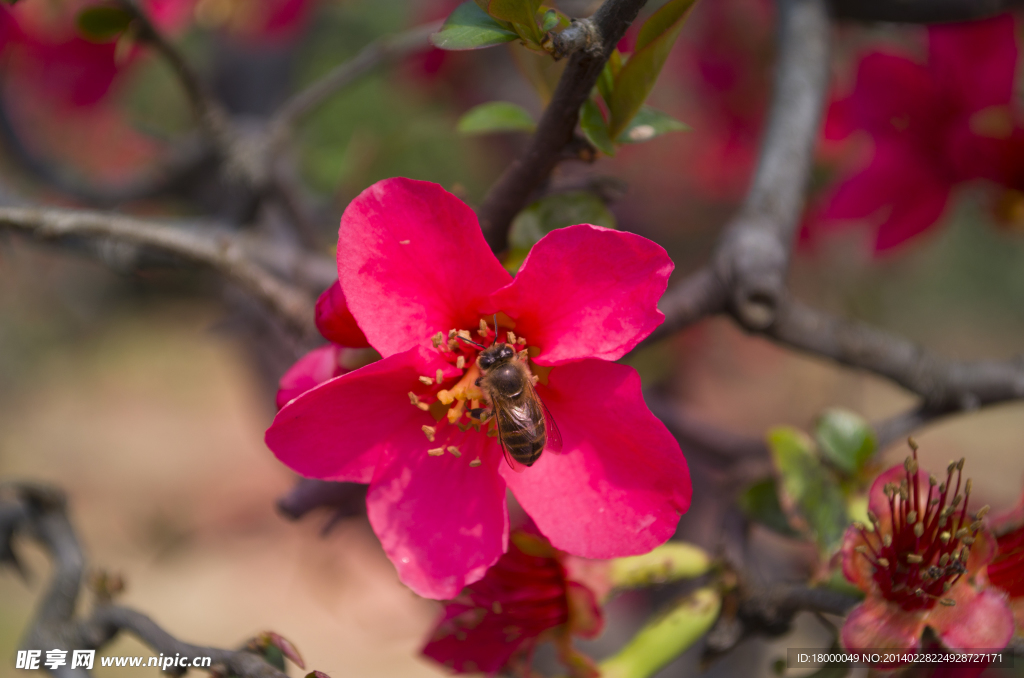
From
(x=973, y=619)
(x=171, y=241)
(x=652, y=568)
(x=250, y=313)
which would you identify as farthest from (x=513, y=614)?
(x=250, y=313)

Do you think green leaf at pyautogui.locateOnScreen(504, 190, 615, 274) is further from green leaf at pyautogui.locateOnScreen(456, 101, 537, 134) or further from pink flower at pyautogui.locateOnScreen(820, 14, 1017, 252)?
pink flower at pyautogui.locateOnScreen(820, 14, 1017, 252)

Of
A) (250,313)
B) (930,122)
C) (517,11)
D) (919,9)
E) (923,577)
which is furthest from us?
(250,313)

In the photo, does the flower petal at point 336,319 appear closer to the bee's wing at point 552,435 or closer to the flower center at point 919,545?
the bee's wing at point 552,435

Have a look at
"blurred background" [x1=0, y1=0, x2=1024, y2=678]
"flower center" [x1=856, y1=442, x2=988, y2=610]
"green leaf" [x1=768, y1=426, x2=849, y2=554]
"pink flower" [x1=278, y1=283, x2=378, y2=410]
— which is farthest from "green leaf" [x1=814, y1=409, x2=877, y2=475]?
"pink flower" [x1=278, y1=283, x2=378, y2=410]

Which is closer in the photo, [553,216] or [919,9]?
[553,216]

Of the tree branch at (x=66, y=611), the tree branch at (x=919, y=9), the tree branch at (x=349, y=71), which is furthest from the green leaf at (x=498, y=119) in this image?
the tree branch at (x=919, y=9)

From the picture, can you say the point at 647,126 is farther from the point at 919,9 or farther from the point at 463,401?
the point at 919,9

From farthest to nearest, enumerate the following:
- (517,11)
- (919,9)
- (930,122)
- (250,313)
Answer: (250,313), (930,122), (919,9), (517,11)

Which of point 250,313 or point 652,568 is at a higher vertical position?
point 652,568
